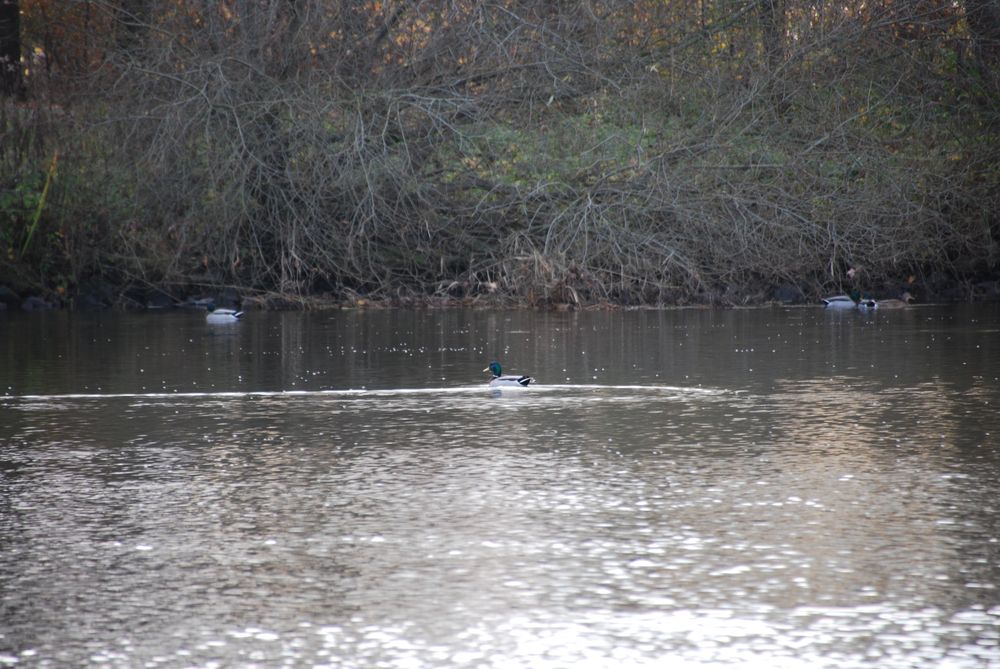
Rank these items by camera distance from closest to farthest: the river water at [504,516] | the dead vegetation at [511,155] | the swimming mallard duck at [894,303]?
1. the river water at [504,516]
2. the swimming mallard duck at [894,303]
3. the dead vegetation at [511,155]

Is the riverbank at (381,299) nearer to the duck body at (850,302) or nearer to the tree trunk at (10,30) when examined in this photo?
the duck body at (850,302)

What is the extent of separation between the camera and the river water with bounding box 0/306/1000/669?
576 cm

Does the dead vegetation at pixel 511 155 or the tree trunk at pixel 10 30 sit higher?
the tree trunk at pixel 10 30

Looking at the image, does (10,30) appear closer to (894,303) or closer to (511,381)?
(894,303)

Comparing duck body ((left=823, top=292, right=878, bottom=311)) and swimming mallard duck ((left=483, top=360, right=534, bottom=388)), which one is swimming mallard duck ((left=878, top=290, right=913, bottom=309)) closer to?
duck body ((left=823, top=292, right=878, bottom=311))

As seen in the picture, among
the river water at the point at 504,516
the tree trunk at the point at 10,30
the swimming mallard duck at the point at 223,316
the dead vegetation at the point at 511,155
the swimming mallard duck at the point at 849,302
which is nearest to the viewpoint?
the river water at the point at 504,516

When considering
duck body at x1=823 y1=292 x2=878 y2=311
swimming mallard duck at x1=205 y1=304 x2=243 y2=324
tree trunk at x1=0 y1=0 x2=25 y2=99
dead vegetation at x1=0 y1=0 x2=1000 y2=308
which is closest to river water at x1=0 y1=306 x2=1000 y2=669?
swimming mallard duck at x1=205 y1=304 x2=243 y2=324

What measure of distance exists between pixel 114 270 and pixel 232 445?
20.4 m

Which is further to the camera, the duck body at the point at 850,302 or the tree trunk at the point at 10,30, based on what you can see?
the tree trunk at the point at 10,30

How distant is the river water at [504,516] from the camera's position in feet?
18.9

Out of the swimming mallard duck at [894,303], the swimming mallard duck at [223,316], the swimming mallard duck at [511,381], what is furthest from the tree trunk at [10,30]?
the swimming mallard duck at [511,381]

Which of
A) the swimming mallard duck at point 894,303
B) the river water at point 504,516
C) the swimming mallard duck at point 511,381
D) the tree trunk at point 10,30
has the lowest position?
the river water at point 504,516

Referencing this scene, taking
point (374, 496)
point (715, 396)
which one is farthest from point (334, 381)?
point (374, 496)

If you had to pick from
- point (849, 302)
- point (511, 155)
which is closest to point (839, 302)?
point (849, 302)
